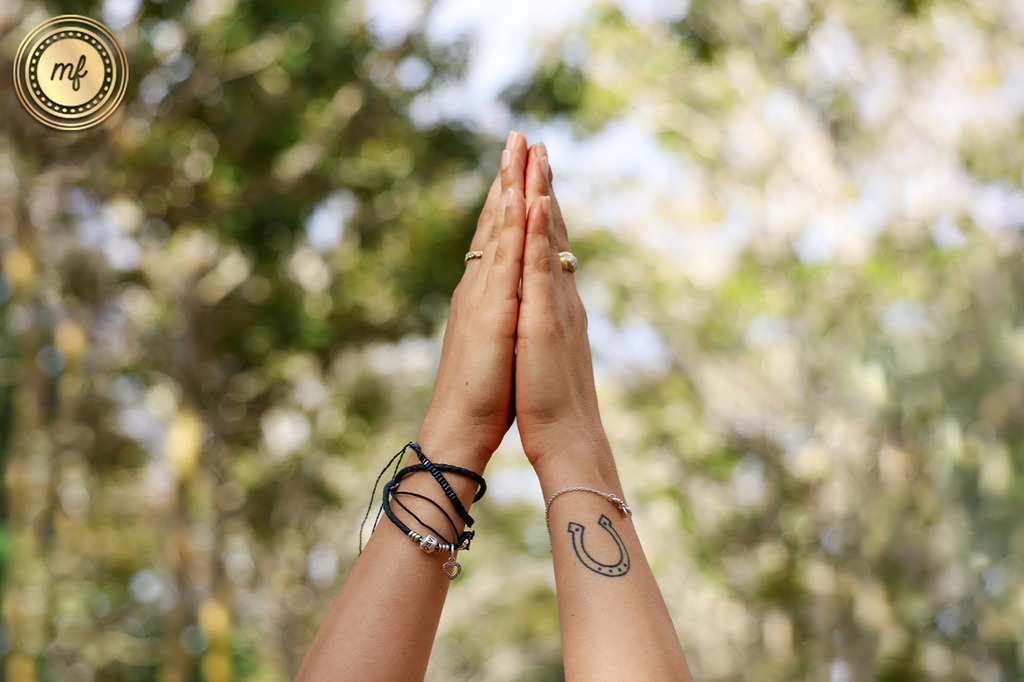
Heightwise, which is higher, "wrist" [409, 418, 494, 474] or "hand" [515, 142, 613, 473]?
"hand" [515, 142, 613, 473]

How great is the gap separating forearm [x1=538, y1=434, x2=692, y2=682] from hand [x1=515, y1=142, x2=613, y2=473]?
0.26 feet

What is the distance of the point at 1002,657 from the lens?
14.1 ft

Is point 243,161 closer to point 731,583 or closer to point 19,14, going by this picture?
point 19,14

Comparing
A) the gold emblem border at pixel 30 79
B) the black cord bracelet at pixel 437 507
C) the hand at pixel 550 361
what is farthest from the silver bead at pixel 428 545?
the gold emblem border at pixel 30 79

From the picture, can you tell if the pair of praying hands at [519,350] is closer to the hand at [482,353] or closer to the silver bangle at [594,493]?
the hand at [482,353]

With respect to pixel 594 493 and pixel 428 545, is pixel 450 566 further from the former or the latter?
pixel 594 493

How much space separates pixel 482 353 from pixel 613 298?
28.2 feet

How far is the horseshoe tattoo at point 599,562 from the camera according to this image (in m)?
1.54

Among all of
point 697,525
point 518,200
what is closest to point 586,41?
point 697,525

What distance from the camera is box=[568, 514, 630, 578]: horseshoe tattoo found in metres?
1.54

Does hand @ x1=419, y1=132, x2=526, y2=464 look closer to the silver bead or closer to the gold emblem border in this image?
the silver bead

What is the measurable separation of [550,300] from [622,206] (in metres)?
8.51

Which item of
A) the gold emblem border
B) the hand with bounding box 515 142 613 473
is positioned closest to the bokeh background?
the gold emblem border

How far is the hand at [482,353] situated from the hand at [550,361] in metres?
0.03
